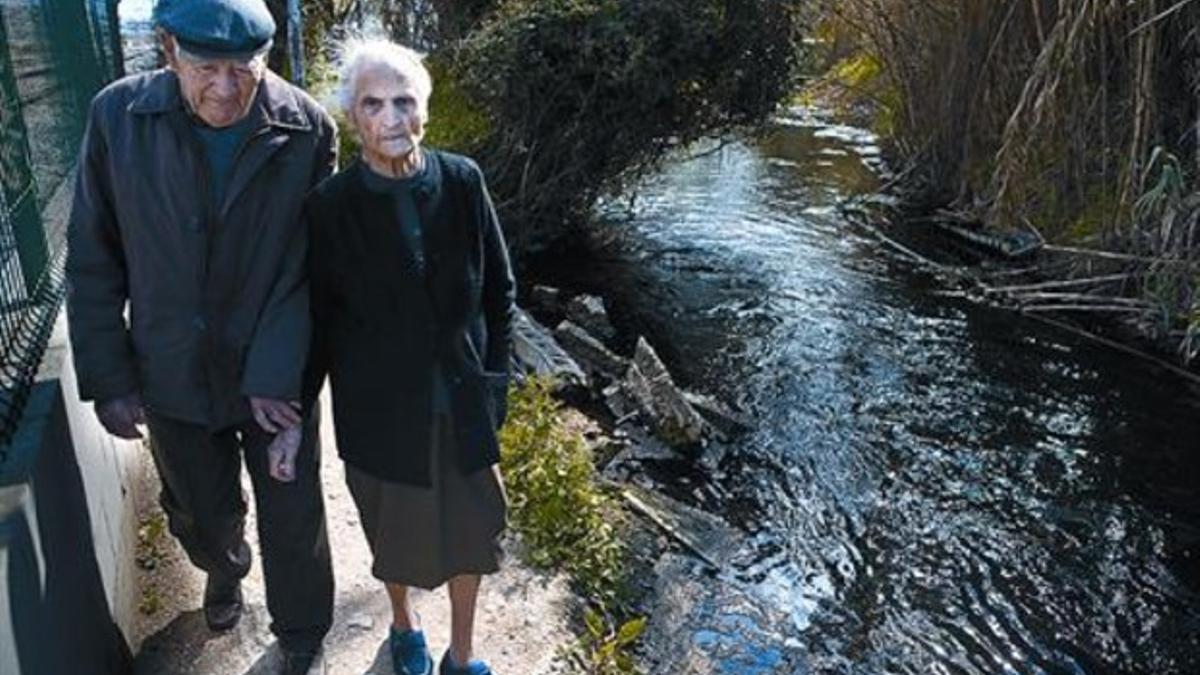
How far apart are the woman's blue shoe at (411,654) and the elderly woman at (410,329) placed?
0.32 m

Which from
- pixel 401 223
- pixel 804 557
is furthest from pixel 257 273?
pixel 804 557

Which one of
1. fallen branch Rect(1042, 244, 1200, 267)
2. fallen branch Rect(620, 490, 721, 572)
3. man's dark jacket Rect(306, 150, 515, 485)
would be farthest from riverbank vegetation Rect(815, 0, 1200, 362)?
man's dark jacket Rect(306, 150, 515, 485)

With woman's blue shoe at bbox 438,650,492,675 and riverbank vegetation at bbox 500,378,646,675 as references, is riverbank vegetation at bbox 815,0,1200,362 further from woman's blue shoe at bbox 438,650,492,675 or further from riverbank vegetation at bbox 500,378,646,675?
woman's blue shoe at bbox 438,650,492,675

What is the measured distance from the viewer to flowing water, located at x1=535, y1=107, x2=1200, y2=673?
4.57 m

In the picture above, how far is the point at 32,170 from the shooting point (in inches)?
118

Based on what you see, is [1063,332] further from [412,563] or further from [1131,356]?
[412,563]

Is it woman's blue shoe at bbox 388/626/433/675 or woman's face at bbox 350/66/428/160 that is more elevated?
woman's face at bbox 350/66/428/160

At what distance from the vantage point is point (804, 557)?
16.9ft

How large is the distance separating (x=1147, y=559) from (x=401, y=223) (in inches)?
177

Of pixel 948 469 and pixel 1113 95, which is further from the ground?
pixel 1113 95

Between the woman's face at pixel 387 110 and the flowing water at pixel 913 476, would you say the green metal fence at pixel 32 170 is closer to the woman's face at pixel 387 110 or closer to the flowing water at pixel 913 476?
the woman's face at pixel 387 110

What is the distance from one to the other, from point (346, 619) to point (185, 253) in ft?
5.00

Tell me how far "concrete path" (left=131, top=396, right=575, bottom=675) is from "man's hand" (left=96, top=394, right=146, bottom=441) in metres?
0.90

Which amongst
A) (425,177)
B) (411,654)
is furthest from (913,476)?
(425,177)
